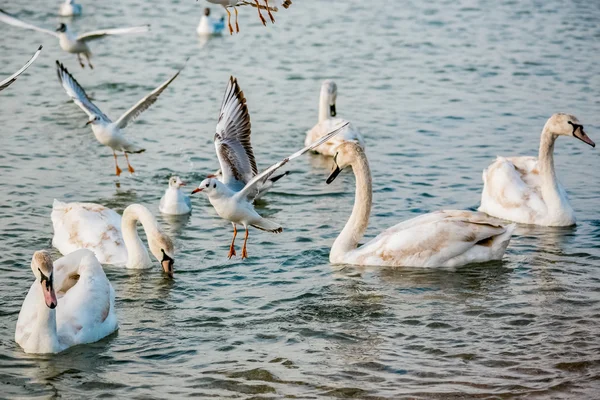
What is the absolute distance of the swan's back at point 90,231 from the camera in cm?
1242

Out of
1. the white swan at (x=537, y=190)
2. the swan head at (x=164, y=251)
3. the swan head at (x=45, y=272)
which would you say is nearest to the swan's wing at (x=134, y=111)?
the swan head at (x=164, y=251)

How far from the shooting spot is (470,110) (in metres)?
19.2

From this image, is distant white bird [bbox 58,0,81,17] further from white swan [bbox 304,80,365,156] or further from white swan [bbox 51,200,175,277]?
white swan [bbox 51,200,175,277]

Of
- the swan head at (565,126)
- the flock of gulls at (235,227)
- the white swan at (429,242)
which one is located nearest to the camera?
the flock of gulls at (235,227)

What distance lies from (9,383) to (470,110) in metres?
12.1

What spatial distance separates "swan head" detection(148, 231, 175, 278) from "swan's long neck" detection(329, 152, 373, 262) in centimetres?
181

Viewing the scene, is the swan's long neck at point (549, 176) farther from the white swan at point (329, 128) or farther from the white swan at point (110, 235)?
the white swan at point (110, 235)

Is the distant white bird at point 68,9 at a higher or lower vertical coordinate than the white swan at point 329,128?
higher

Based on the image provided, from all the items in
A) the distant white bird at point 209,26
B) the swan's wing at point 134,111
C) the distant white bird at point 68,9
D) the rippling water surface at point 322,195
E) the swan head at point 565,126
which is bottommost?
the rippling water surface at point 322,195

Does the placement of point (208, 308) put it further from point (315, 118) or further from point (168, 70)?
point (168, 70)

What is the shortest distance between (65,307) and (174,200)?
404 cm

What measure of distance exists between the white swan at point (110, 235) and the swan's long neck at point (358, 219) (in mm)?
1853

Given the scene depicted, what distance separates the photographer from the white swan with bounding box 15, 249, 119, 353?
368 inches

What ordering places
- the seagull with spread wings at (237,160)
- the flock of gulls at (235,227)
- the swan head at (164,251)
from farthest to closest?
the swan head at (164,251) < the seagull with spread wings at (237,160) < the flock of gulls at (235,227)
